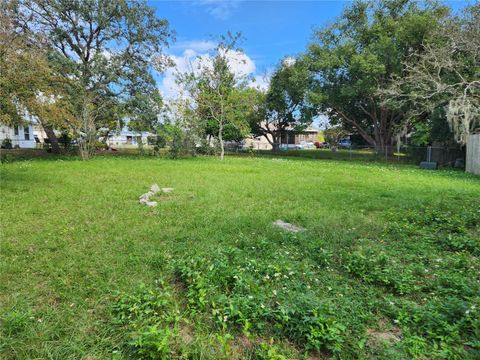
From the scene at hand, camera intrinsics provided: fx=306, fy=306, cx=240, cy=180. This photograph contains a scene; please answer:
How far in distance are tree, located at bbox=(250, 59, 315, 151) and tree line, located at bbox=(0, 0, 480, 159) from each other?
146mm

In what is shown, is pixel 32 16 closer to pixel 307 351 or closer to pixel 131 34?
pixel 131 34

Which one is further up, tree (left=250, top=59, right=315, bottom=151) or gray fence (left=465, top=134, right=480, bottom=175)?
tree (left=250, top=59, right=315, bottom=151)

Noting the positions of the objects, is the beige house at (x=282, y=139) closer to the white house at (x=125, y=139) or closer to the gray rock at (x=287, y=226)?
the white house at (x=125, y=139)

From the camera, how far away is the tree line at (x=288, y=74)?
13.6m

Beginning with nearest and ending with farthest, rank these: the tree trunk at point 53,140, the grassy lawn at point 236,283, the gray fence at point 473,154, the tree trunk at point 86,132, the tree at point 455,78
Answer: the grassy lawn at point 236,283 → the gray fence at point 473,154 → the tree at point 455,78 → the tree trunk at point 86,132 → the tree trunk at point 53,140

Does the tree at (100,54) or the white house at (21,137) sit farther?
the white house at (21,137)

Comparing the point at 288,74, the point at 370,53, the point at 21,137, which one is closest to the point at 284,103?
the point at 288,74

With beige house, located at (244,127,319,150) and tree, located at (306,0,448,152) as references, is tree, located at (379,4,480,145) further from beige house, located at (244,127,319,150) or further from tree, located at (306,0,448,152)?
beige house, located at (244,127,319,150)

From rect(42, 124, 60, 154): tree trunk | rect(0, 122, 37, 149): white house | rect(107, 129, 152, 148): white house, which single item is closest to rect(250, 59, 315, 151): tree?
rect(107, 129, 152, 148): white house

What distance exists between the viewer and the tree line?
44.7 ft

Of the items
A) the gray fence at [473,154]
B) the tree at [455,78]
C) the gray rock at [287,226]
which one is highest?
the tree at [455,78]

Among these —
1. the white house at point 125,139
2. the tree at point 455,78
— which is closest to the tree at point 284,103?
the tree at point 455,78

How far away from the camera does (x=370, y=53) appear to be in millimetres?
16094

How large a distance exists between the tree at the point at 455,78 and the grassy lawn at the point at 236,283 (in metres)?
8.66
